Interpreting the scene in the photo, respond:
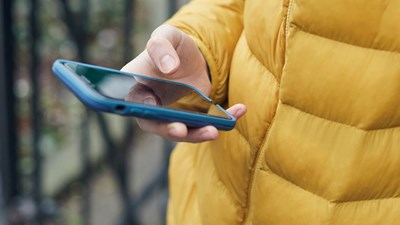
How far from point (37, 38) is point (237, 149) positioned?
191 cm

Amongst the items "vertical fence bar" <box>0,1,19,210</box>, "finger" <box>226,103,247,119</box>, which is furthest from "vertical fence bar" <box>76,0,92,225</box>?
"finger" <box>226,103,247,119</box>

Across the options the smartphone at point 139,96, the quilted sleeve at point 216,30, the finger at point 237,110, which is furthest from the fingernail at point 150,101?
the quilted sleeve at point 216,30

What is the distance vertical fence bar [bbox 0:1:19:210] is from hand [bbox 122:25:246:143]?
6.17ft

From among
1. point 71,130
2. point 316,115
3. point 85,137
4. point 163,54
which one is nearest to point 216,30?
point 163,54

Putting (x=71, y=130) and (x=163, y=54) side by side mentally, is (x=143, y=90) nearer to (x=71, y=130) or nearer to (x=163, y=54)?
(x=163, y=54)

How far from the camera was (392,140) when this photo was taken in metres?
1.10

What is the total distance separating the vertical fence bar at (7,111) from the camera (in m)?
3.04

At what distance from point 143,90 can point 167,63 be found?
75mm

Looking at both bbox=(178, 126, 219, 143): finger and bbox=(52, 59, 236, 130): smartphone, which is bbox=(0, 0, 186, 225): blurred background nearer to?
bbox=(52, 59, 236, 130): smartphone

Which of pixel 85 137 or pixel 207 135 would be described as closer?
pixel 207 135

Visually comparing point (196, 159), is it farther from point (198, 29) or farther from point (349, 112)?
point (349, 112)

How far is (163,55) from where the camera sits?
1.19 meters

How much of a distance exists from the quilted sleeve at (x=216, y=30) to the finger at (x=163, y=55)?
0.16m

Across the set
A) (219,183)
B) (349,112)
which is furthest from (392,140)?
(219,183)
